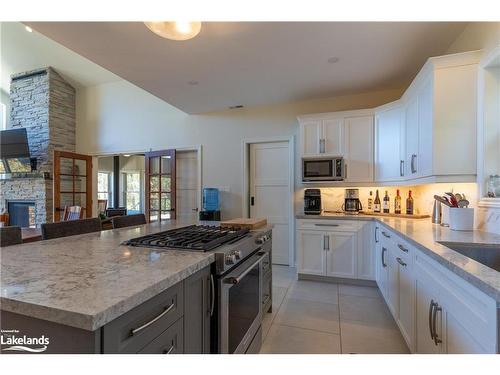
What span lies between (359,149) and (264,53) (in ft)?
5.85

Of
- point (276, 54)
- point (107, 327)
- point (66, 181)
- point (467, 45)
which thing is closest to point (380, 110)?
point (467, 45)

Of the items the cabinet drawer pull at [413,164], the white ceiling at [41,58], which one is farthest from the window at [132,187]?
the cabinet drawer pull at [413,164]

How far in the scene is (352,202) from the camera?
358cm

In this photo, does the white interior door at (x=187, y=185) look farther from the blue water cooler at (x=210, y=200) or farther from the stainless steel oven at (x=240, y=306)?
the stainless steel oven at (x=240, y=306)

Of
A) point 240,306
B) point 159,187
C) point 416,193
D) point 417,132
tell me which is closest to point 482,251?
point 417,132

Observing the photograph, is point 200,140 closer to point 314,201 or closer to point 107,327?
point 314,201

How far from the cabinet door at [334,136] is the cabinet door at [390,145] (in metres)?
0.43

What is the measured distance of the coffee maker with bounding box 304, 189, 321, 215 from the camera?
3500mm

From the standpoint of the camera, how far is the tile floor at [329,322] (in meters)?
1.91

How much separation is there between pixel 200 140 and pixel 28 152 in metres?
3.62

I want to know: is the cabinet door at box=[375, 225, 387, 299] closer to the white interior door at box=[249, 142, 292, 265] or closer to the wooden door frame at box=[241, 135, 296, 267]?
the wooden door frame at box=[241, 135, 296, 267]

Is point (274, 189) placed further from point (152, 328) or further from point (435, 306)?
point (152, 328)

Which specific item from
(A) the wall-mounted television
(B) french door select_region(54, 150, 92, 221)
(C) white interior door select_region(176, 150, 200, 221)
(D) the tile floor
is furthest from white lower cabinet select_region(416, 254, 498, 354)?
(A) the wall-mounted television

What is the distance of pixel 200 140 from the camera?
457 centimetres
